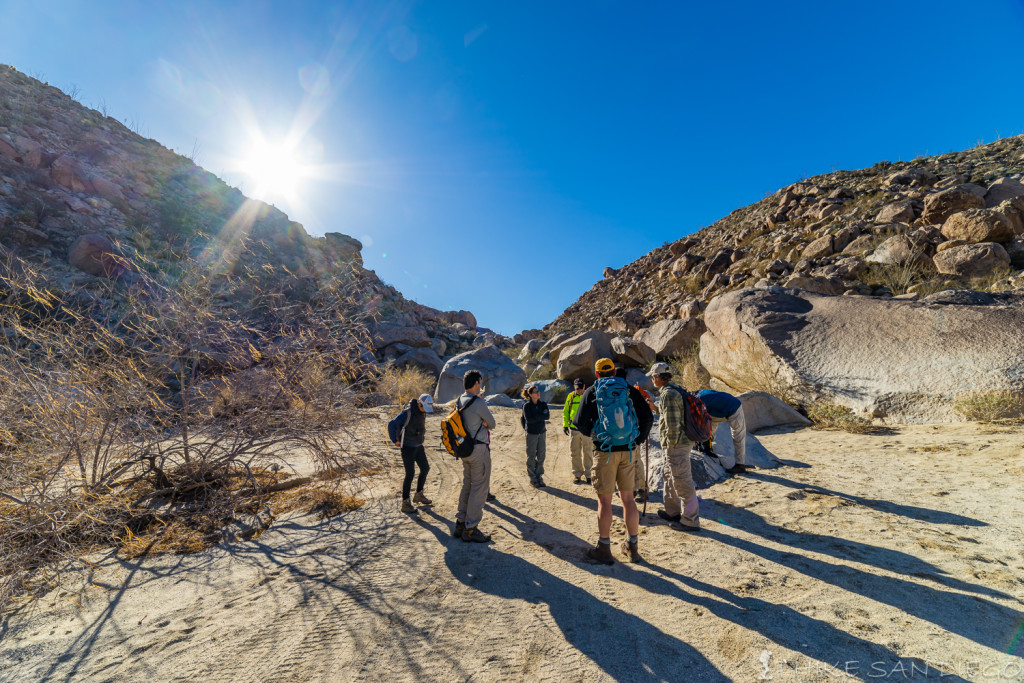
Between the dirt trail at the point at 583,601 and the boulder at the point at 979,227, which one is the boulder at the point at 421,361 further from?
the boulder at the point at 979,227

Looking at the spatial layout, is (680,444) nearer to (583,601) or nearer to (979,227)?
(583,601)

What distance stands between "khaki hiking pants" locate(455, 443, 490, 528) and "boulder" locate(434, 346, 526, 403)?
11768mm

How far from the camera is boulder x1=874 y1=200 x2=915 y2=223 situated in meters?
14.1

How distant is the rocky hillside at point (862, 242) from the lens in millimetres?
9992

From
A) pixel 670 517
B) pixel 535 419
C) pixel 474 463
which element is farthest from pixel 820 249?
pixel 474 463

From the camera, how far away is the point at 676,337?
14.2 meters

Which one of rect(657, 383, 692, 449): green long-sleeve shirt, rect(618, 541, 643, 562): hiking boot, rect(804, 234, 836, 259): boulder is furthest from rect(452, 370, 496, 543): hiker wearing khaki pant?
rect(804, 234, 836, 259): boulder

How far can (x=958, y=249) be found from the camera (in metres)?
9.87

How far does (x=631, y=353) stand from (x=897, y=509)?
1123 cm

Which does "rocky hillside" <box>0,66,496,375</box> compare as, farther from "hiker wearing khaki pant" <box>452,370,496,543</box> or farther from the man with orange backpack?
the man with orange backpack

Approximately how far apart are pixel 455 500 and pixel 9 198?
23505mm

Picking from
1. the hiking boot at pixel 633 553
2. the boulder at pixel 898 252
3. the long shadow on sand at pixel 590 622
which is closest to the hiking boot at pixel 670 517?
the hiking boot at pixel 633 553

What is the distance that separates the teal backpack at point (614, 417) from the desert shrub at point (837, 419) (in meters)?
6.33

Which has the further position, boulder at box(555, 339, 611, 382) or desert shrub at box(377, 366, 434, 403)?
boulder at box(555, 339, 611, 382)
